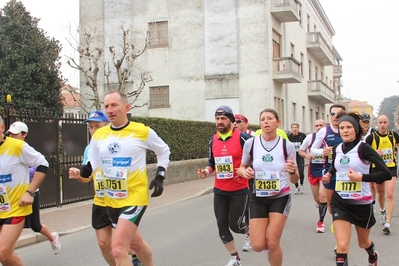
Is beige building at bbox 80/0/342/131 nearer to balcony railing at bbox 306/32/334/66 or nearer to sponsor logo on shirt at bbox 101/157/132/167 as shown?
balcony railing at bbox 306/32/334/66

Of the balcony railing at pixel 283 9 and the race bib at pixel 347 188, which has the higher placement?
the balcony railing at pixel 283 9

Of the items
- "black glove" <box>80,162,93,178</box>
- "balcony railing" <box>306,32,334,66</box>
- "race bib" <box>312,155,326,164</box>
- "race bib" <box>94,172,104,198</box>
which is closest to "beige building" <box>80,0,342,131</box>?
"balcony railing" <box>306,32,334,66</box>

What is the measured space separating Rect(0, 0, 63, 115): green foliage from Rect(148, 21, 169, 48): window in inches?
298

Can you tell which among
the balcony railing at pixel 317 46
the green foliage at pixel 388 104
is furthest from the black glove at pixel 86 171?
the green foliage at pixel 388 104

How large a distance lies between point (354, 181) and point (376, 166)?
0.29 metres

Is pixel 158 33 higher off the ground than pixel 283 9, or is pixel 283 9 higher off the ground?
pixel 283 9

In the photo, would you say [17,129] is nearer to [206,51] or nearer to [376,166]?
[376,166]

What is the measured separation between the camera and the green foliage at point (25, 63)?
22344 mm

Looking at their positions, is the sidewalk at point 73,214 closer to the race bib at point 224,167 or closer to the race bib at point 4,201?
the race bib at point 4,201

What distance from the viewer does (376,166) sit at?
5168mm

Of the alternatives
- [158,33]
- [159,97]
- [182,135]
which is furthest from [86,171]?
[158,33]

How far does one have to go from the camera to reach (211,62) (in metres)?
28.3

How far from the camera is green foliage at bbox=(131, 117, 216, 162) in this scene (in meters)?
17.5

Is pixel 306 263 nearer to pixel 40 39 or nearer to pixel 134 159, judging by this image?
pixel 134 159
